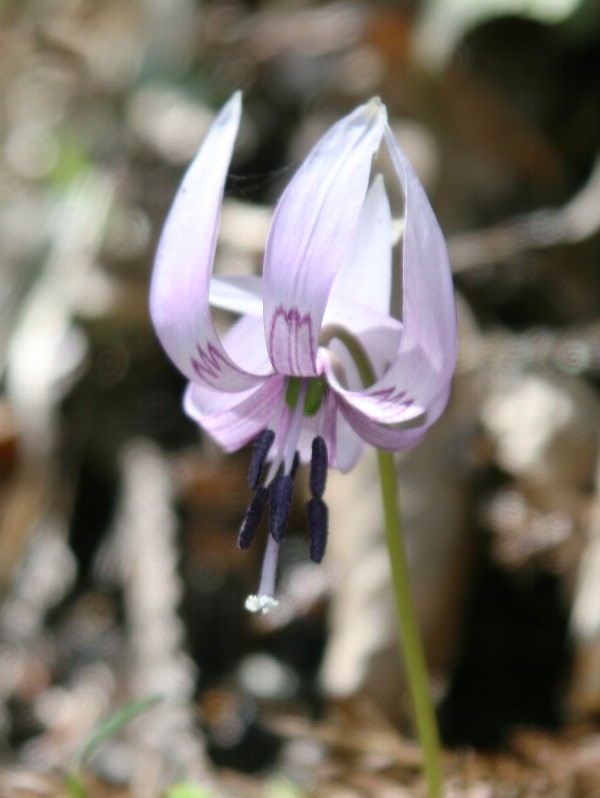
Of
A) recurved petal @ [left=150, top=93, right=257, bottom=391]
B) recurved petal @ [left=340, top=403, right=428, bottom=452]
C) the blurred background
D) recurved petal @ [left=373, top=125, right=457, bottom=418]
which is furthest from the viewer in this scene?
the blurred background

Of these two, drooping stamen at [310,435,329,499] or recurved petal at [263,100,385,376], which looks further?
drooping stamen at [310,435,329,499]

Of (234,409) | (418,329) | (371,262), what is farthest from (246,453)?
(418,329)

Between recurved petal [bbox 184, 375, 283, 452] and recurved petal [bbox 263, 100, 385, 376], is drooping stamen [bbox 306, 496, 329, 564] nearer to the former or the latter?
recurved petal [bbox 184, 375, 283, 452]

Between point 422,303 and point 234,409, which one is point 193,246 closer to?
point 422,303

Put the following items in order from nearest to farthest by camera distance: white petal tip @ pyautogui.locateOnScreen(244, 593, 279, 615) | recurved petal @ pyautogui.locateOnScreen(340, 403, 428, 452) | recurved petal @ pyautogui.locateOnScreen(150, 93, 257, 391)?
recurved petal @ pyautogui.locateOnScreen(150, 93, 257, 391) → recurved petal @ pyautogui.locateOnScreen(340, 403, 428, 452) → white petal tip @ pyautogui.locateOnScreen(244, 593, 279, 615)

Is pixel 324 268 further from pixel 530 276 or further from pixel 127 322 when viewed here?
pixel 127 322

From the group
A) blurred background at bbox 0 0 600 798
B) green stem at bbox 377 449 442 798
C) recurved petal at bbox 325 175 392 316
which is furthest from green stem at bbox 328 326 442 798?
blurred background at bbox 0 0 600 798

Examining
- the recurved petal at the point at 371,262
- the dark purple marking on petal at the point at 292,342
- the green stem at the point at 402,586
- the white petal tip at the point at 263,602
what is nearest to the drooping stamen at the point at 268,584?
the white petal tip at the point at 263,602
